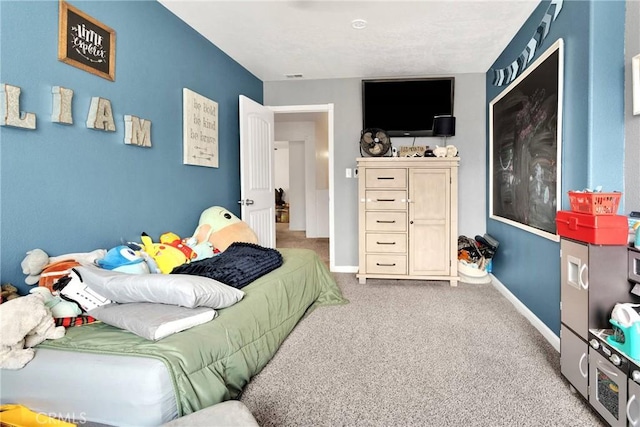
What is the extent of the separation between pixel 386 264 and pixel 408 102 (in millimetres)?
1878

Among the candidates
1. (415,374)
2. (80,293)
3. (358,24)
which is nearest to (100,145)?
(80,293)

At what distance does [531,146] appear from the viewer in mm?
2754

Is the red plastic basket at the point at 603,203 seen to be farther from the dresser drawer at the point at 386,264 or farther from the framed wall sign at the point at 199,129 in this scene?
the framed wall sign at the point at 199,129

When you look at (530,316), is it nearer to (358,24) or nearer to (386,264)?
(386,264)

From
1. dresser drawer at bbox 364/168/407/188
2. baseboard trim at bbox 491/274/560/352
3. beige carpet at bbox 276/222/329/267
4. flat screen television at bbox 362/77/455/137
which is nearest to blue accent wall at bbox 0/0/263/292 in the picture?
dresser drawer at bbox 364/168/407/188

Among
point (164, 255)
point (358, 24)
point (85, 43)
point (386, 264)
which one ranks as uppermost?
point (358, 24)

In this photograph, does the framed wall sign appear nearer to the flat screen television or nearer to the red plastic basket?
the flat screen television

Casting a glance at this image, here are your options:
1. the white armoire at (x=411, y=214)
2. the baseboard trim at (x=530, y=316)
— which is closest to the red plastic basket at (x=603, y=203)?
the baseboard trim at (x=530, y=316)

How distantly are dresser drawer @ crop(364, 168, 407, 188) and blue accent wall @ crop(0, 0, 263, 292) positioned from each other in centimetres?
161

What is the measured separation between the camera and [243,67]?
4000 millimetres

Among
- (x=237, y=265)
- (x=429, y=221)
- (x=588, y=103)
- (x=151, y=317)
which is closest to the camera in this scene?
(x=151, y=317)

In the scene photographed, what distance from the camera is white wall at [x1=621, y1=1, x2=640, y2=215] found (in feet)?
5.86

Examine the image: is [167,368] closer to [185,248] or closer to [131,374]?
[131,374]

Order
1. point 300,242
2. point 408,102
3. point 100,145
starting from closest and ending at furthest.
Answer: point 100,145, point 408,102, point 300,242
